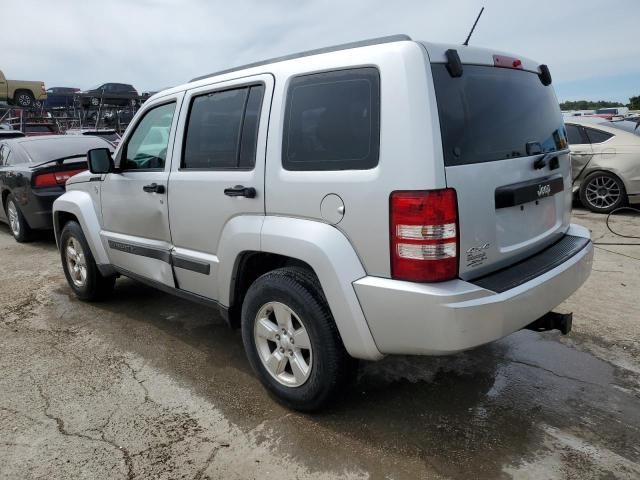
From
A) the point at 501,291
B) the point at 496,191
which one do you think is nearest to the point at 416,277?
the point at 501,291

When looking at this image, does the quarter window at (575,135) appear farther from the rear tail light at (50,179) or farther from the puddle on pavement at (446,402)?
the rear tail light at (50,179)

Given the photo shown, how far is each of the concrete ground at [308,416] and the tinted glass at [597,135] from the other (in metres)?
4.64

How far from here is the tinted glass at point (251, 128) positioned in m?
2.86

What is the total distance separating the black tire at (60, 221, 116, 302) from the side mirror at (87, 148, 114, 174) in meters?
0.90

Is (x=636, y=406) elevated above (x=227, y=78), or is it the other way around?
(x=227, y=78)

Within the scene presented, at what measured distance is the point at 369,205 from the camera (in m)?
2.28

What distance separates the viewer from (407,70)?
2.21 metres

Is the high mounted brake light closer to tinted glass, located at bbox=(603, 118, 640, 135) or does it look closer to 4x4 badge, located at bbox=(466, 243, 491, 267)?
4x4 badge, located at bbox=(466, 243, 491, 267)

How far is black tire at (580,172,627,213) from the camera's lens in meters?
7.67

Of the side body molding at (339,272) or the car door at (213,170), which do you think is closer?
the side body molding at (339,272)

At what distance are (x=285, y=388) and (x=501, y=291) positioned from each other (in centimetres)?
130

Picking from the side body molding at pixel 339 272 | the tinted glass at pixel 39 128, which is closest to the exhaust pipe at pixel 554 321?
the side body molding at pixel 339 272

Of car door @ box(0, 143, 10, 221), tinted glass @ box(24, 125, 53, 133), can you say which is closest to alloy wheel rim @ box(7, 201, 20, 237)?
car door @ box(0, 143, 10, 221)

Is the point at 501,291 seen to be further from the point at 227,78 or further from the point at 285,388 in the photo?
the point at 227,78
